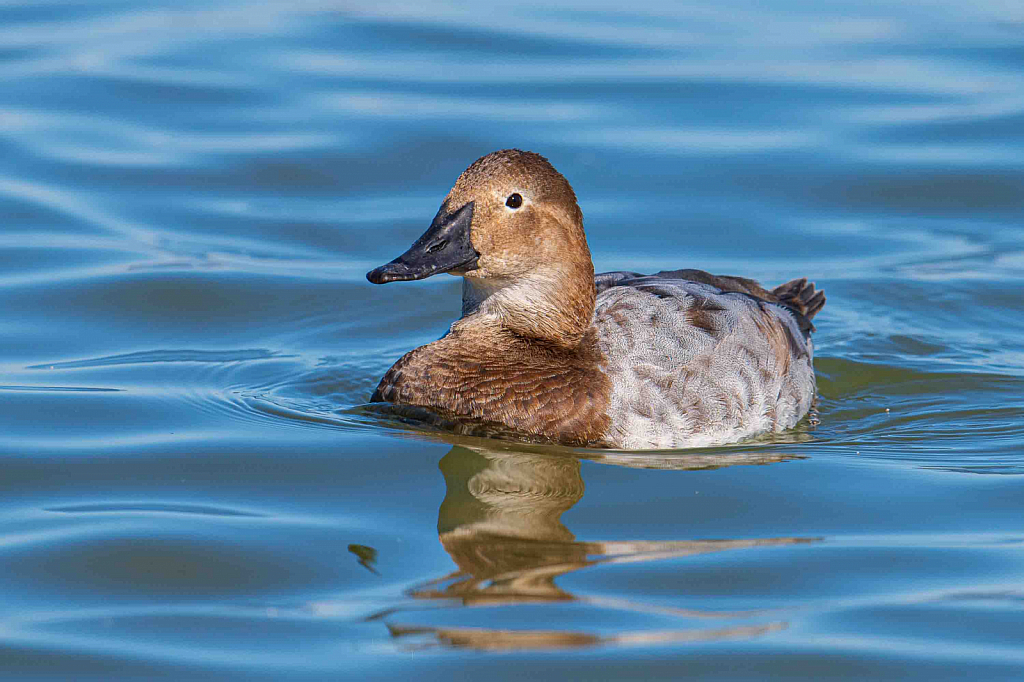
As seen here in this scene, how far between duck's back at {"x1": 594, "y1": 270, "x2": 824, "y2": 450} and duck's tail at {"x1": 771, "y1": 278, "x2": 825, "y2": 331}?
59 centimetres

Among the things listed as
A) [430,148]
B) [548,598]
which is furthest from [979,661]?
[430,148]

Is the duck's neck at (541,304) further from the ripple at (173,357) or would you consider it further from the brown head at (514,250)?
the ripple at (173,357)

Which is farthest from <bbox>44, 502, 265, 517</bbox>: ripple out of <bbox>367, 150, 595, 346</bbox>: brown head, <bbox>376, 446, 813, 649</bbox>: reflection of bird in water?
<bbox>367, 150, 595, 346</bbox>: brown head

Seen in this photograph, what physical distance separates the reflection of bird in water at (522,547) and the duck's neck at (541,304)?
729 millimetres

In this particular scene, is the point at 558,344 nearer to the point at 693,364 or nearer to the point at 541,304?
the point at 541,304

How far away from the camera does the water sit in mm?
5348

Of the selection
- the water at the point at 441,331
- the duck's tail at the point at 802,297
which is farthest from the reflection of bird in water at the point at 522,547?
the duck's tail at the point at 802,297

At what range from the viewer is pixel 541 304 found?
7512 mm

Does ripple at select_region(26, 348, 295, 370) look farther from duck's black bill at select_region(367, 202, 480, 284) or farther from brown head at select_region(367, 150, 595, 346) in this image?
duck's black bill at select_region(367, 202, 480, 284)

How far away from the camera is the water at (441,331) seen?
211 inches

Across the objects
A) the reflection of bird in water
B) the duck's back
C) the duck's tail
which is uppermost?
the duck's tail

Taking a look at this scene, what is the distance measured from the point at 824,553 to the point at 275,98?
8400 millimetres

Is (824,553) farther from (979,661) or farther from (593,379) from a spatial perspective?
(593,379)

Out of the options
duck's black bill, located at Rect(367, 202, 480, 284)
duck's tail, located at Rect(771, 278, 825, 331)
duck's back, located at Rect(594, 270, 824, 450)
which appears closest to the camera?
duck's black bill, located at Rect(367, 202, 480, 284)
